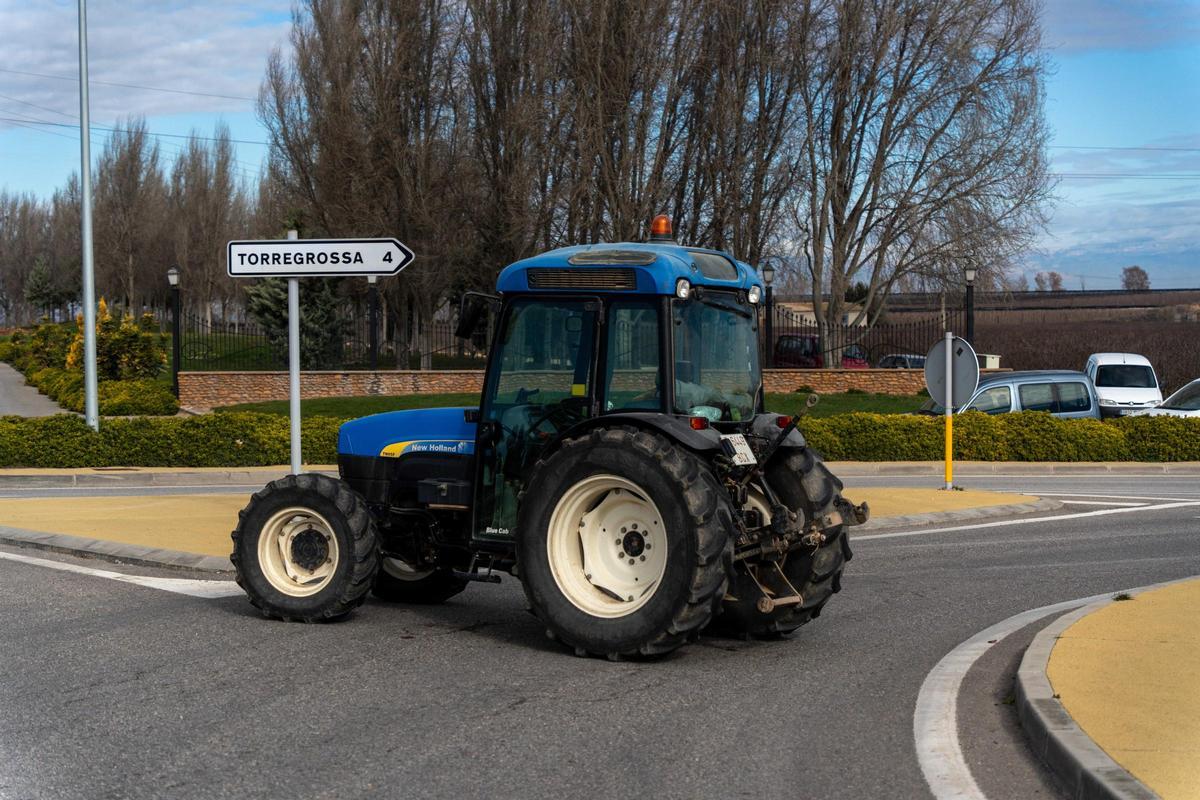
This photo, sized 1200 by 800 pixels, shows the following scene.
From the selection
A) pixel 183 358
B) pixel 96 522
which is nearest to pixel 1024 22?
pixel 183 358

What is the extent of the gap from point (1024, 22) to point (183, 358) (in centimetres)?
2901

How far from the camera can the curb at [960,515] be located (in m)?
14.6

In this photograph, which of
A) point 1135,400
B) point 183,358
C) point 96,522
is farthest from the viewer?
point 183,358

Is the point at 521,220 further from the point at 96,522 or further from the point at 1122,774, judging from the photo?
the point at 1122,774

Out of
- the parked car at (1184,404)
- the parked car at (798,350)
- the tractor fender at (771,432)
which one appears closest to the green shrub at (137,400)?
the parked car at (798,350)

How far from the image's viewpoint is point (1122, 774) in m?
5.05

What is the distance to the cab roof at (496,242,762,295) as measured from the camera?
7930 mm

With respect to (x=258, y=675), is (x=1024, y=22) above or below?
above

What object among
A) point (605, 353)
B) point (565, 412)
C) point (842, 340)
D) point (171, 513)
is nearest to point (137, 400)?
point (171, 513)

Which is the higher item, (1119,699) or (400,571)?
(400,571)

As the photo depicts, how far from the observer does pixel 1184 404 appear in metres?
26.5

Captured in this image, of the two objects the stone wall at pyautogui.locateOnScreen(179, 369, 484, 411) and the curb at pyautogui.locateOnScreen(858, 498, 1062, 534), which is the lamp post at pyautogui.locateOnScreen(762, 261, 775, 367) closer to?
the stone wall at pyautogui.locateOnScreen(179, 369, 484, 411)

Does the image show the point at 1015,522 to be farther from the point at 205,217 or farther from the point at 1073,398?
the point at 205,217

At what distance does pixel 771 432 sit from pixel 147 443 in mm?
16544
